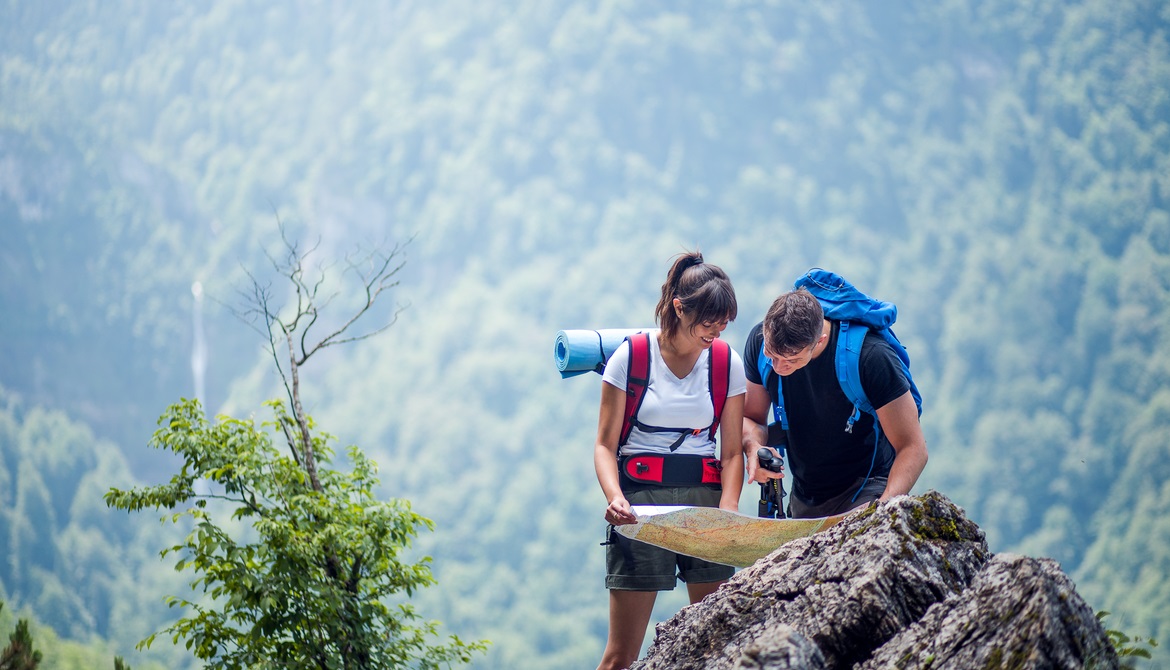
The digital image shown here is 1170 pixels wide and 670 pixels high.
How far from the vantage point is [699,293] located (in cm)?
397

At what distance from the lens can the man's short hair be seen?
12.1 feet

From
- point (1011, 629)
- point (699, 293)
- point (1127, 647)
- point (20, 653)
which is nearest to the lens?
point (1011, 629)

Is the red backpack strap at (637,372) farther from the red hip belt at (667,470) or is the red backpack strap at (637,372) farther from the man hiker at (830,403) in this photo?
the man hiker at (830,403)

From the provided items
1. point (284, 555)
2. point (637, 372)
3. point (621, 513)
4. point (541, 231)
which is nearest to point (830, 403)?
point (637, 372)

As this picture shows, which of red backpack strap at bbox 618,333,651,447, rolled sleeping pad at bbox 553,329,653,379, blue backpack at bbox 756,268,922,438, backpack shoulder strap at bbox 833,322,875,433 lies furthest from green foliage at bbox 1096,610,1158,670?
rolled sleeping pad at bbox 553,329,653,379

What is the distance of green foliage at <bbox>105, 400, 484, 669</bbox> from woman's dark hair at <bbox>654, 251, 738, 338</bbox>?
8.98 ft

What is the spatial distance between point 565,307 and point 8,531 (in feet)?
127

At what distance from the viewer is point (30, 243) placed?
73.8m

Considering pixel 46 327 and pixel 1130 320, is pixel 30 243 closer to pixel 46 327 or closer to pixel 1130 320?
pixel 46 327

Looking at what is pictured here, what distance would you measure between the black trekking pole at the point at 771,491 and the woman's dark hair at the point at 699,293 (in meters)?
0.58

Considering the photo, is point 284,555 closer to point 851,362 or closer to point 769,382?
point 769,382

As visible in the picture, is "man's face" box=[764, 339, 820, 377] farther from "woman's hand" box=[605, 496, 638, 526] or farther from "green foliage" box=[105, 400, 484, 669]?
"green foliage" box=[105, 400, 484, 669]

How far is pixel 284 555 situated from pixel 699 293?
3.05 metres

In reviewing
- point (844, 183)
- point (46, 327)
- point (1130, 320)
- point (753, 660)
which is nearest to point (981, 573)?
Result: point (753, 660)
